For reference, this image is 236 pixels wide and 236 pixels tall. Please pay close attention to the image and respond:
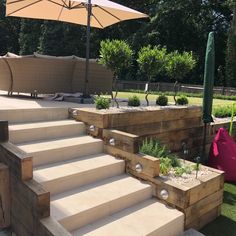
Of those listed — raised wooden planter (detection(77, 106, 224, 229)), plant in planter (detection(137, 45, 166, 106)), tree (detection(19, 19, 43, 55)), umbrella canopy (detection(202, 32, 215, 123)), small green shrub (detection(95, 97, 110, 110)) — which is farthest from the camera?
tree (detection(19, 19, 43, 55))

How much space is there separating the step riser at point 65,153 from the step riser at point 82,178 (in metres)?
0.45

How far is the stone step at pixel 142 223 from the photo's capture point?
356cm

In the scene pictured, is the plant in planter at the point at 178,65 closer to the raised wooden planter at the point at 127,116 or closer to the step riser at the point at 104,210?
the raised wooden planter at the point at 127,116

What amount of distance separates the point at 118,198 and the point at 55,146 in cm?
116

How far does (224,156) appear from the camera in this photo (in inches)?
247

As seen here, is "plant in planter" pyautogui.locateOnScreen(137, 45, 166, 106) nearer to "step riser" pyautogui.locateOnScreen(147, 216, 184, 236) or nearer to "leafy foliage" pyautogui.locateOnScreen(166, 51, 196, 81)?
"leafy foliage" pyautogui.locateOnScreen(166, 51, 196, 81)

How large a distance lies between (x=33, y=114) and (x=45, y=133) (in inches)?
18.1

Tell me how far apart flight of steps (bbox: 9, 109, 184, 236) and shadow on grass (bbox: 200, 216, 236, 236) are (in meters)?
0.47

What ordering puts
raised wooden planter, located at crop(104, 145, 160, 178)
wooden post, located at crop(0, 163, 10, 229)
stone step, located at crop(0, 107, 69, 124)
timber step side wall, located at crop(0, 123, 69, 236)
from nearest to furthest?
timber step side wall, located at crop(0, 123, 69, 236), wooden post, located at crop(0, 163, 10, 229), raised wooden planter, located at crop(104, 145, 160, 178), stone step, located at crop(0, 107, 69, 124)

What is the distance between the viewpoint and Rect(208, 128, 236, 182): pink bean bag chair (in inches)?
241

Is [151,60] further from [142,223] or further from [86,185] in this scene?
[142,223]

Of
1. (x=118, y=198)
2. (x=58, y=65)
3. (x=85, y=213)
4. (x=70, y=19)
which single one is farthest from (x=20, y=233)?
(x=70, y=19)

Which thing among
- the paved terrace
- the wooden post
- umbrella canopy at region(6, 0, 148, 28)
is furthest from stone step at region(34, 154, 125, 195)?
umbrella canopy at region(6, 0, 148, 28)

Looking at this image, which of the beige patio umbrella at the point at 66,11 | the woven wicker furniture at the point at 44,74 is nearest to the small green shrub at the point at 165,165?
the beige patio umbrella at the point at 66,11
